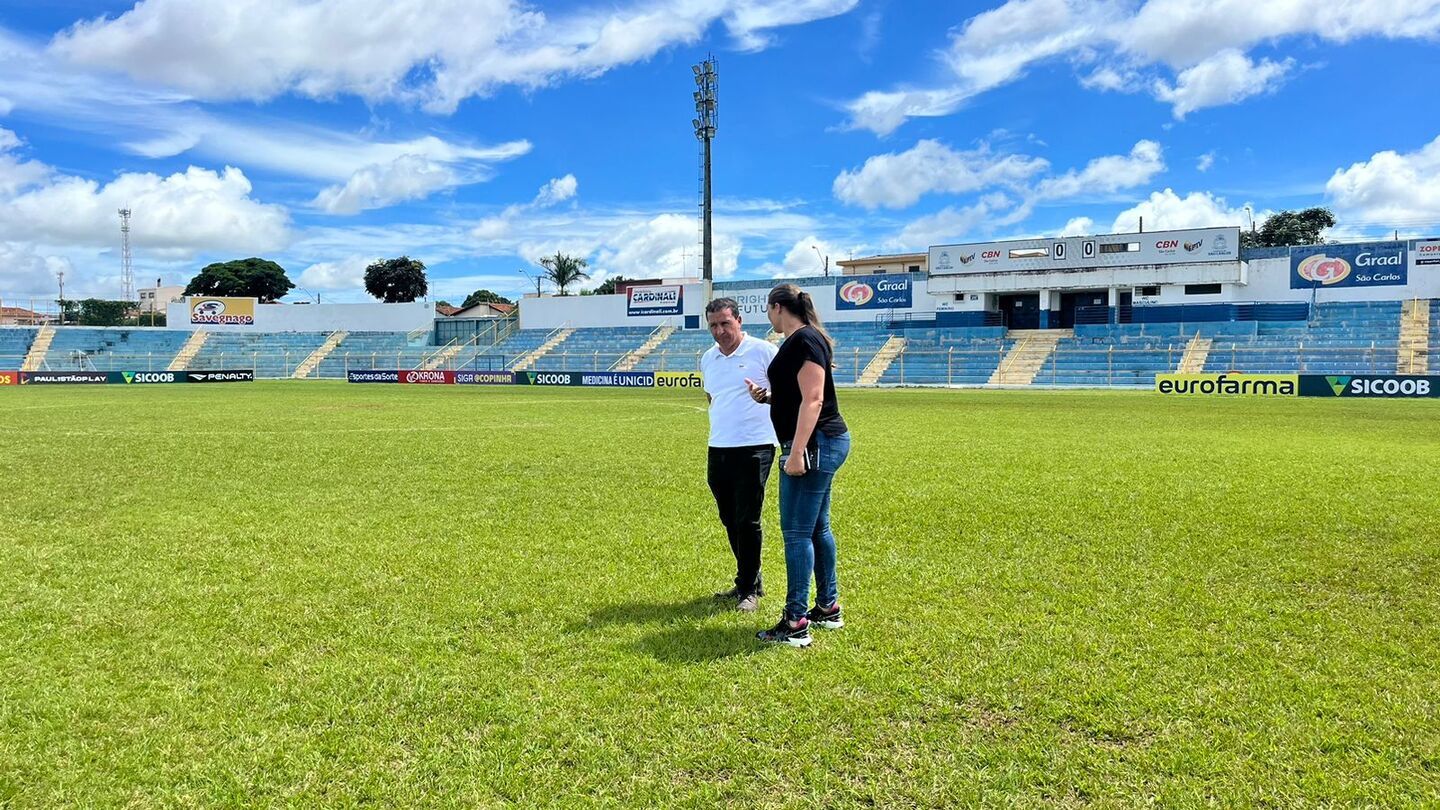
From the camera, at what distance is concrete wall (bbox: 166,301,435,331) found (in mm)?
65562

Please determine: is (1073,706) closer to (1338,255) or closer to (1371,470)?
(1371,470)

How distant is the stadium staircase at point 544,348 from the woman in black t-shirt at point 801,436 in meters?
53.1

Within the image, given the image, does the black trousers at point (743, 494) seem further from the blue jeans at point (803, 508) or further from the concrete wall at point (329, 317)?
the concrete wall at point (329, 317)

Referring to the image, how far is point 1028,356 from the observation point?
45.4m

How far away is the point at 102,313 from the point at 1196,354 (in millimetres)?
86229

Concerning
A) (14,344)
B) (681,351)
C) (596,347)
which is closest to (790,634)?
(681,351)

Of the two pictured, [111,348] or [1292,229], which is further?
[1292,229]

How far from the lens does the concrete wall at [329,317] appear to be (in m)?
65.6

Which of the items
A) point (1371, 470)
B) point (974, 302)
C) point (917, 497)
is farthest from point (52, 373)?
point (1371, 470)

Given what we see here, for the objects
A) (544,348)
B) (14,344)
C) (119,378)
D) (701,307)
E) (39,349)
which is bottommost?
(119,378)

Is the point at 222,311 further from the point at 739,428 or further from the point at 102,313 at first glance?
the point at 739,428

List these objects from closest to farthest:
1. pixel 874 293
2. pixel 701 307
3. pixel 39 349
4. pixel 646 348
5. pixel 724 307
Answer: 1. pixel 724 307
2. pixel 874 293
3. pixel 646 348
4. pixel 701 307
5. pixel 39 349

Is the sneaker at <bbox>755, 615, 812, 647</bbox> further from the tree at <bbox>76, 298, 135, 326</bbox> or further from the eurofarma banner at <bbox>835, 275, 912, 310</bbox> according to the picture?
the tree at <bbox>76, 298, 135, 326</bbox>

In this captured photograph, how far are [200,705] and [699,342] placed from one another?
1996 inches
